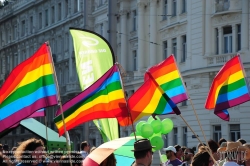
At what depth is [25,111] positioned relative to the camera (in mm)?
9820

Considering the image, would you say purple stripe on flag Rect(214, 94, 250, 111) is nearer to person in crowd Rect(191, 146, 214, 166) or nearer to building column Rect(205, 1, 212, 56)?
person in crowd Rect(191, 146, 214, 166)

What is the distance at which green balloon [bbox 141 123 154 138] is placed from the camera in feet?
38.5

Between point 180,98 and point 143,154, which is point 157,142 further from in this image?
point 143,154

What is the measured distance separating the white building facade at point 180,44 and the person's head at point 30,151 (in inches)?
1012

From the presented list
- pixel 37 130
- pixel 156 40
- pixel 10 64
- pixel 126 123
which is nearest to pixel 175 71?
pixel 126 123

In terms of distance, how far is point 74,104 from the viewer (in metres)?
10.6

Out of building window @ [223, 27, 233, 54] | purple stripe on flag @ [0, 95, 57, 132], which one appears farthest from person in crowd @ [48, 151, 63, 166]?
building window @ [223, 27, 233, 54]

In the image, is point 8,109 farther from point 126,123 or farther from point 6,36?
point 6,36

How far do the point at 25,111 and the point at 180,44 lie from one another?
29.0 metres

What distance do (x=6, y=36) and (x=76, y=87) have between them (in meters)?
20.2

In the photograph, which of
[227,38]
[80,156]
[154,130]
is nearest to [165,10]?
[227,38]

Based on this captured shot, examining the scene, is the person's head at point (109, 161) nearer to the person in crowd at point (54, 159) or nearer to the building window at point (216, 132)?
the person in crowd at point (54, 159)

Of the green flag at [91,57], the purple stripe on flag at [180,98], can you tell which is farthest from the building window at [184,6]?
the purple stripe on flag at [180,98]

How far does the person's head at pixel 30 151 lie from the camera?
27.1 feet
